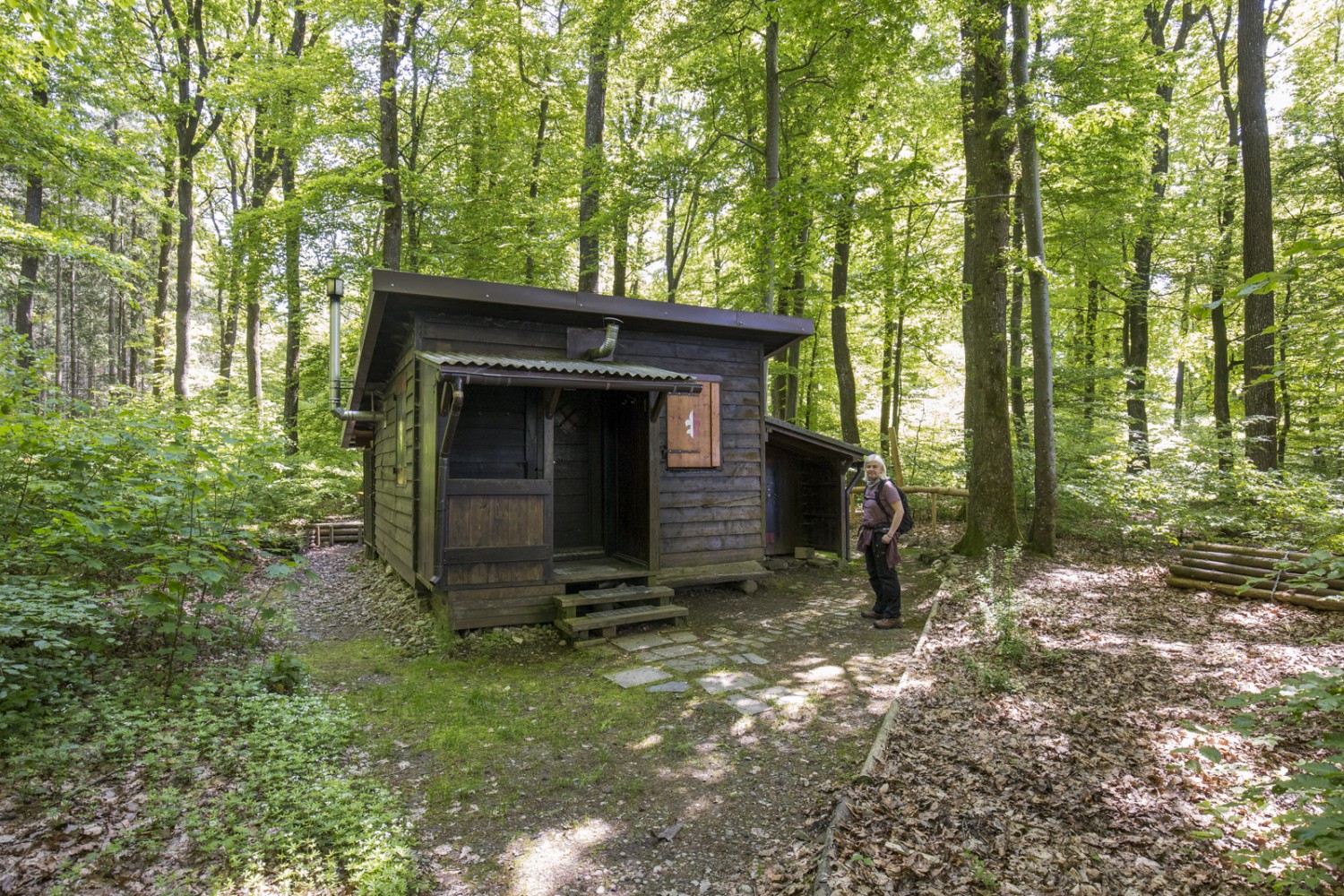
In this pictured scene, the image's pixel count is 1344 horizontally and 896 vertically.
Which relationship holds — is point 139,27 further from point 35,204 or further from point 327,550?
point 327,550

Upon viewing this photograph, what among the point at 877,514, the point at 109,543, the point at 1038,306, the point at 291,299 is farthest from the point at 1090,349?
the point at 291,299

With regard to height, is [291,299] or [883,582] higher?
[291,299]

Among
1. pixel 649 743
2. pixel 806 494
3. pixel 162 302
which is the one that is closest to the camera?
pixel 649 743

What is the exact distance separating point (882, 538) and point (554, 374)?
390cm

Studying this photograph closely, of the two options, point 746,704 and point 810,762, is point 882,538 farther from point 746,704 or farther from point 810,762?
point 810,762

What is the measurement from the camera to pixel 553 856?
305 cm

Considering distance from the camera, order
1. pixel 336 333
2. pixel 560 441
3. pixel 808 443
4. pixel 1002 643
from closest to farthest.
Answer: pixel 1002 643, pixel 560 441, pixel 336 333, pixel 808 443

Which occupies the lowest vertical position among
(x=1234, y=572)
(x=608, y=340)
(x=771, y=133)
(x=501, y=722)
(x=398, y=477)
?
(x=501, y=722)

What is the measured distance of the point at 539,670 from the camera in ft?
19.1

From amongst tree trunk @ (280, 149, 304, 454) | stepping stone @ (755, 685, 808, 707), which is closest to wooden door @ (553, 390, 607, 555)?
stepping stone @ (755, 685, 808, 707)

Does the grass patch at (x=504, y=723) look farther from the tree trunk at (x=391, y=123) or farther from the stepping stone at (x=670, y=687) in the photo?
the tree trunk at (x=391, y=123)

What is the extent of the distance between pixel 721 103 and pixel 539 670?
12.8 m

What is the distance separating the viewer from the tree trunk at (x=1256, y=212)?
990 cm

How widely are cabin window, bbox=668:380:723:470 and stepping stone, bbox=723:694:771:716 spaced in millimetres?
3922
